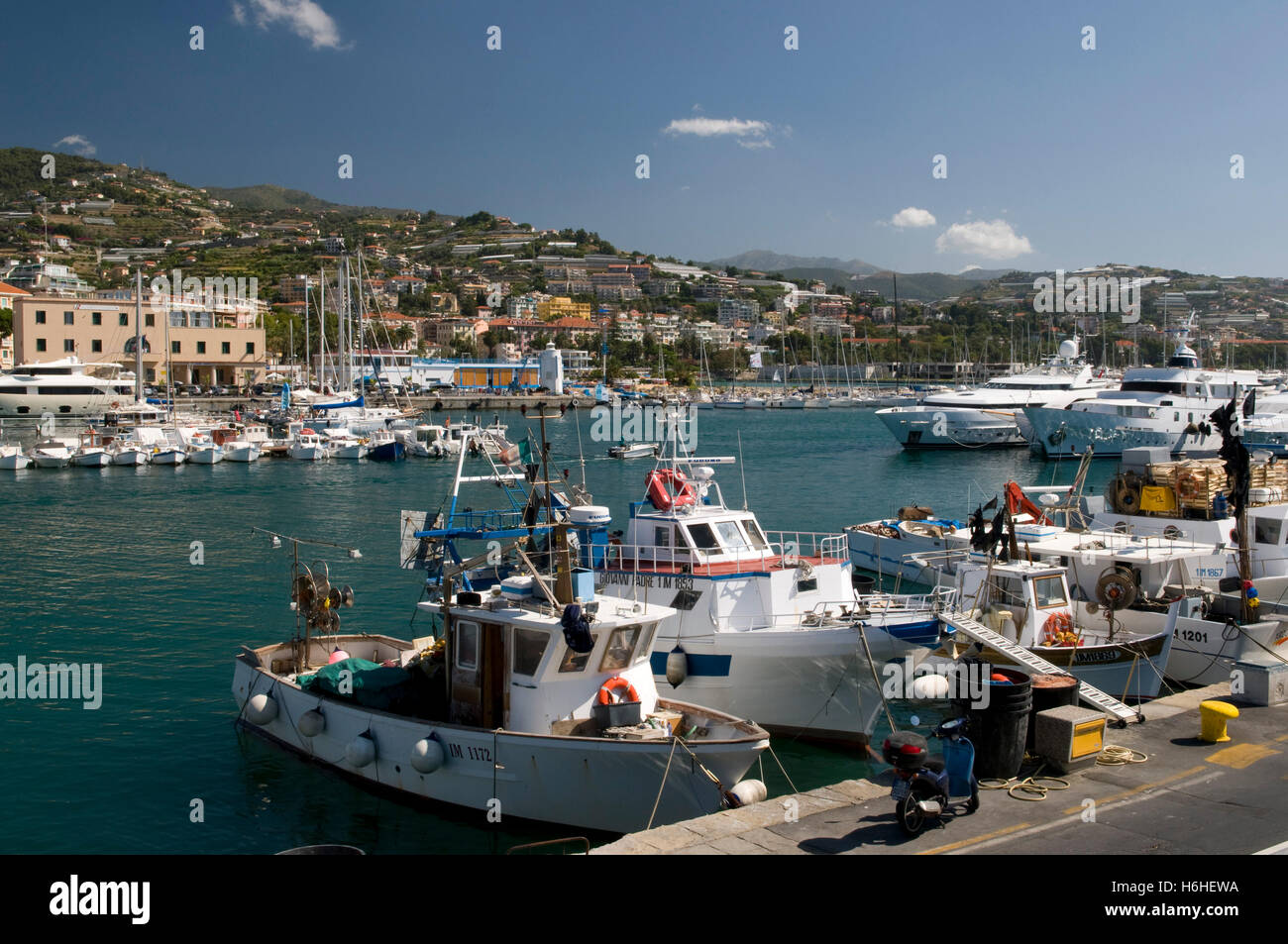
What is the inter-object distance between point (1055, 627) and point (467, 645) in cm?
1052

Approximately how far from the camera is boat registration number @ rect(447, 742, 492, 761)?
1268 centimetres

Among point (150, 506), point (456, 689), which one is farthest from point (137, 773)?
point (150, 506)

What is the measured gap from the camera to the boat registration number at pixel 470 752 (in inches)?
499

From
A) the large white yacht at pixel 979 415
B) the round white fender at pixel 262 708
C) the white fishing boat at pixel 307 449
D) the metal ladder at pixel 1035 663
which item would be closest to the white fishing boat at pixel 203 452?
the white fishing boat at pixel 307 449

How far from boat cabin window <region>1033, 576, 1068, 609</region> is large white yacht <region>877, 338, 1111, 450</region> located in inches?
2129

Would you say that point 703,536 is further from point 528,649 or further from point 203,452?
point 203,452

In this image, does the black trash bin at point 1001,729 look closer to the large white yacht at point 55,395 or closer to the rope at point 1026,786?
the rope at point 1026,786

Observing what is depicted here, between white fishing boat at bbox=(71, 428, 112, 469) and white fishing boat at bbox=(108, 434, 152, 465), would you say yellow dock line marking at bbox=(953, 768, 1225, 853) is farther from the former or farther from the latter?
white fishing boat at bbox=(71, 428, 112, 469)

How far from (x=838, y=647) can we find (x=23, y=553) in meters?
28.7

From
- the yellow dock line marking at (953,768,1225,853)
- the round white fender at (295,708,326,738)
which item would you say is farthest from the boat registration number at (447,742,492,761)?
the yellow dock line marking at (953,768,1225,853)

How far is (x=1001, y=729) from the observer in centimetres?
986
